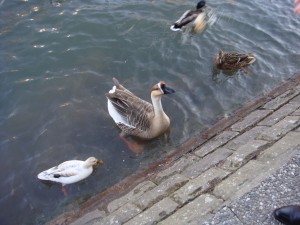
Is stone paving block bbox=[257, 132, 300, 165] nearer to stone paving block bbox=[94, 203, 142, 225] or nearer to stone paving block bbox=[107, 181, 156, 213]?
stone paving block bbox=[107, 181, 156, 213]

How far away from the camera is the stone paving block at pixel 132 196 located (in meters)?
5.64

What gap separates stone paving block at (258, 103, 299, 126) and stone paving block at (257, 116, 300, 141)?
0.33 meters

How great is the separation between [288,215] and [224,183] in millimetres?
985

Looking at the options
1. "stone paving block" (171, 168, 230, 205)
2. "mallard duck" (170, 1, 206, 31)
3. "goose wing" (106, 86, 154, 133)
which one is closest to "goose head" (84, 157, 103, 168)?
→ "goose wing" (106, 86, 154, 133)

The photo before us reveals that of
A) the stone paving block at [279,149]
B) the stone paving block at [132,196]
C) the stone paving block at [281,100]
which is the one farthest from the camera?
the stone paving block at [281,100]

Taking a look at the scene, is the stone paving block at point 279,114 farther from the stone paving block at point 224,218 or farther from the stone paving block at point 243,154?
the stone paving block at point 224,218

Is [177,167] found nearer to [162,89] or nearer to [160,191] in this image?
[160,191]

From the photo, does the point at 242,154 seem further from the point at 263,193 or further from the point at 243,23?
the point at 243,23

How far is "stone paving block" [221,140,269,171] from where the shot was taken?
207 inches

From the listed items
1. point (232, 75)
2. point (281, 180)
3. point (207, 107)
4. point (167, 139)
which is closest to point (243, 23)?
point (232, 75)

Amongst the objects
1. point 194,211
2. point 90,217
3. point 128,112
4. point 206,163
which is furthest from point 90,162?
point 194,211

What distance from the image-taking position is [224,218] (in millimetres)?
4270

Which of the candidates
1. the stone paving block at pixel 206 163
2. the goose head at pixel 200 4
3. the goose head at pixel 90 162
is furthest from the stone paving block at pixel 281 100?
the goose head at pixel 200 4

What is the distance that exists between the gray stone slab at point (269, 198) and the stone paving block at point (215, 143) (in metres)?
1.91
